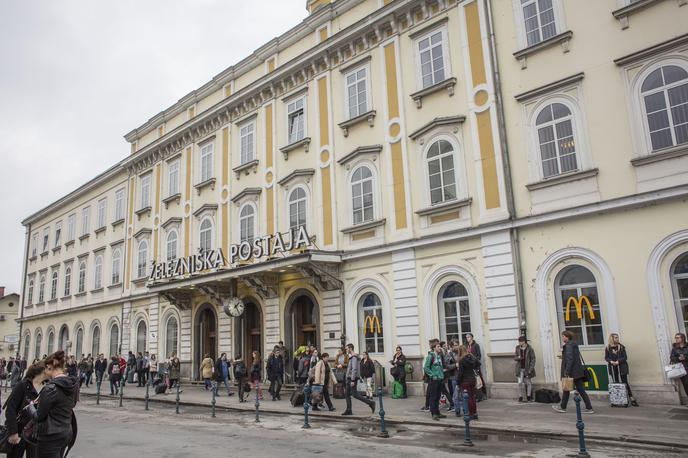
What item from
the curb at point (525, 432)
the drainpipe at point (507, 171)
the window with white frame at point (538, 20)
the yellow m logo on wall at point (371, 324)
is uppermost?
the window with white frame at point (538, 20)

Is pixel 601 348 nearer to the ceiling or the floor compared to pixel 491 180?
nearer to the floor

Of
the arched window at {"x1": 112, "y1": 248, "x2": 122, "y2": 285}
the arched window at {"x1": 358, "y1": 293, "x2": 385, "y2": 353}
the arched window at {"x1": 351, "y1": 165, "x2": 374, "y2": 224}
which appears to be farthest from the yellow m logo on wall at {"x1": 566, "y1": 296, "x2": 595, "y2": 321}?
the arched window at {"x1": 112, "y1": 248, "x2": 122, "y2": 285}

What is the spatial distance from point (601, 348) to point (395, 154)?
906cm

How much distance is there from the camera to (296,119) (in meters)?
23.3

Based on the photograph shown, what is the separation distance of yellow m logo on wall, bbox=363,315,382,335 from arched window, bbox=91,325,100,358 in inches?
890

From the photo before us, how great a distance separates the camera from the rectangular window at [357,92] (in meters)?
20.6

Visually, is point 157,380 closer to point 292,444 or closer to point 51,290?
point 292,444

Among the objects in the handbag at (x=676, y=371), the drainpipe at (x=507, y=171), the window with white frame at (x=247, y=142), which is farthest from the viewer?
the window with white frame at (x=247, y=142)

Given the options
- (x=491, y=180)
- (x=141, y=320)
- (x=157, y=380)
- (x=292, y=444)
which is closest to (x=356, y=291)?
(x=491, y=180)

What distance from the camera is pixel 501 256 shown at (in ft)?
52.5

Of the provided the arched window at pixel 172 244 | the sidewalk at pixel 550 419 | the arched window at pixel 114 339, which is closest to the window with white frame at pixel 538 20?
the sidewalk at pixel 550 419

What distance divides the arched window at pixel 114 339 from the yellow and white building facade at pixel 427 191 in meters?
3.96

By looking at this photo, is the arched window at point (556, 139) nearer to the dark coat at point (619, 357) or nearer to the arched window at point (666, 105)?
the arched window at point (666, 105)

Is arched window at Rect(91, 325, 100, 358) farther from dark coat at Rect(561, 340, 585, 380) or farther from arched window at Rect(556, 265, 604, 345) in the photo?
dark coat at Rect(561, 340, 585, 380)
